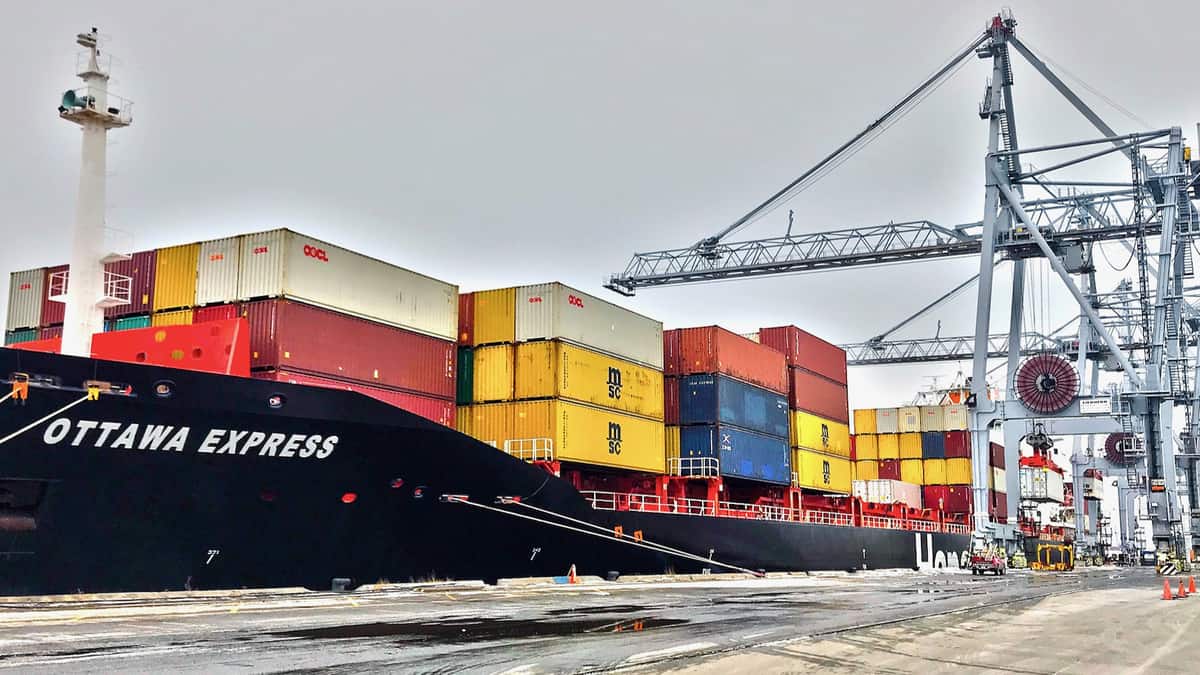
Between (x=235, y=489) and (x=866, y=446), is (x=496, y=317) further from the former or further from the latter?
(x=866, y=446)

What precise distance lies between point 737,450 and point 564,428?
973cm

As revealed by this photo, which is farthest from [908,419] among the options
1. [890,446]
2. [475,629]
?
[475,629]

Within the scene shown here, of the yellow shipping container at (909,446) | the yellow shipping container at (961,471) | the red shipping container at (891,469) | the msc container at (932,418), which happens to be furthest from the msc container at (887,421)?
the yellow shipping container at (961,471)

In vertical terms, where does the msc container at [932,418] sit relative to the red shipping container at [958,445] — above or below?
above

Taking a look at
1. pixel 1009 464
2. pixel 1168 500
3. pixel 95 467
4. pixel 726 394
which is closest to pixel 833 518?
pixel 1009 464

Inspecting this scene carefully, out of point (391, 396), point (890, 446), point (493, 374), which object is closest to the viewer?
point (391, 396)

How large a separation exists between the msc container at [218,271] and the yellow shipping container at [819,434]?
78.5 ft

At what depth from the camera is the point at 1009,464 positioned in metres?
49.6

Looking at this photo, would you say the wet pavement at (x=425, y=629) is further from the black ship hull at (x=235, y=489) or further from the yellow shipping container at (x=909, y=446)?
the yellow shipping container at (x=909, y=446)

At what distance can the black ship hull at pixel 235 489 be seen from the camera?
1664 centimetres

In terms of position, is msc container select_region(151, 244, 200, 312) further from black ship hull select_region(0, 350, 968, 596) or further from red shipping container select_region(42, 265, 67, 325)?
black ship hull select_region(0, 350, 968, 596)

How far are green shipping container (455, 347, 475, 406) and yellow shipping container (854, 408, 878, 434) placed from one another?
127ft

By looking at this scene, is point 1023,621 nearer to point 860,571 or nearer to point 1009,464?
point 860,571

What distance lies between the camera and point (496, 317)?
1123 inches
